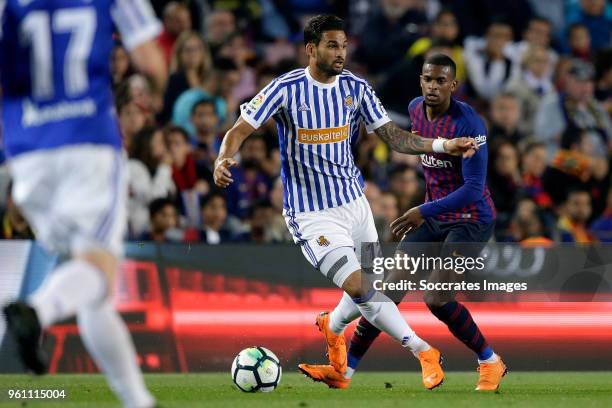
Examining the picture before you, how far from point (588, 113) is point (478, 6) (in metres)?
2.20

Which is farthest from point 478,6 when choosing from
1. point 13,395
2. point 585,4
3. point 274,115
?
point 13,395

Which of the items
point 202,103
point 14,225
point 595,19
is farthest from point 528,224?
point 595,19

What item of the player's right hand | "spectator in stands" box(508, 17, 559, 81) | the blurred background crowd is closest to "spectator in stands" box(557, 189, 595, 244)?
the blurred background crowd

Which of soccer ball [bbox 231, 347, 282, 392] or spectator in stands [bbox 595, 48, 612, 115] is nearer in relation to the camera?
soccer ball [bbox 231, 347, 282, 392]

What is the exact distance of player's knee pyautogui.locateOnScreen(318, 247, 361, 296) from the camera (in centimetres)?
A: 850

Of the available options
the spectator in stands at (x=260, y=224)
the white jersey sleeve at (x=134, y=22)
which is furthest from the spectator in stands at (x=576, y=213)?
the white jersey sleeve at (x=134, y=22)

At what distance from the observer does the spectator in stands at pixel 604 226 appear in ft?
40.8

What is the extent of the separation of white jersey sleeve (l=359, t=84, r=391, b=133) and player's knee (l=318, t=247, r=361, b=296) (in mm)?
936

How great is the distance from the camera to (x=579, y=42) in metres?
15.9

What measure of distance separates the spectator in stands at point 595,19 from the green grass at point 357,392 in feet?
24.1

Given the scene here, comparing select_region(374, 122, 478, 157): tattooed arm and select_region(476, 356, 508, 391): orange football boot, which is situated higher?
select_region(374, 122, 478, 157): tattooed arm

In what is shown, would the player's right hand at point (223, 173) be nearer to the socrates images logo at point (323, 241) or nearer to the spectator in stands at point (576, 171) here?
the socrates images logo at point (323, 241)

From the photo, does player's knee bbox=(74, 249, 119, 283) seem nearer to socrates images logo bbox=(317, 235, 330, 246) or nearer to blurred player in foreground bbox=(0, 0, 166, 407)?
blurred player in foreground bbox=(0, 0, 166, 407)

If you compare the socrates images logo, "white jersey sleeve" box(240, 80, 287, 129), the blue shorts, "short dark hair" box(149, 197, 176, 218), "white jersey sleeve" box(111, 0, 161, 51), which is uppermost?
"white jersey sleeve" box(111, 0, 161, 51)
